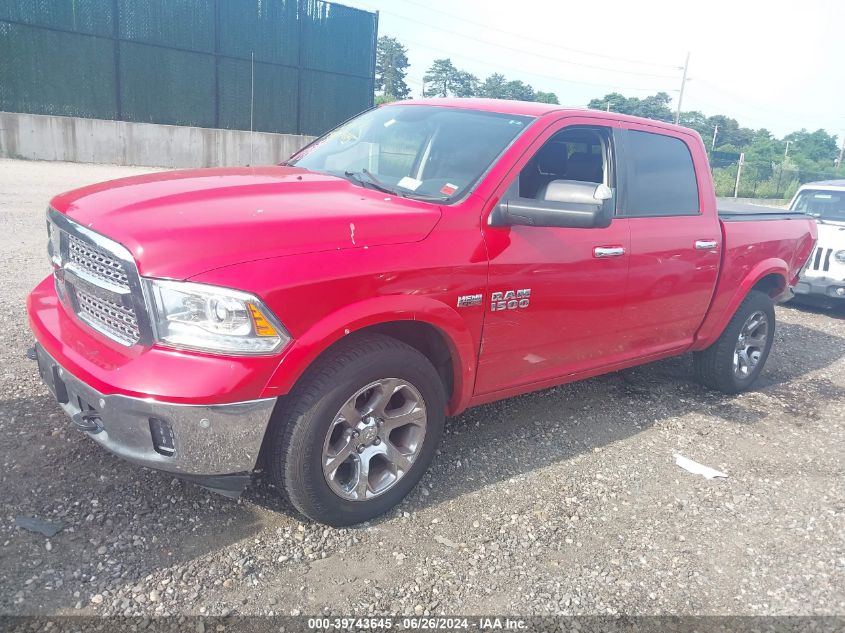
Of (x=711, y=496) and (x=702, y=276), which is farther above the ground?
(x=702, y=276)

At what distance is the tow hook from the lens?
2588 mm

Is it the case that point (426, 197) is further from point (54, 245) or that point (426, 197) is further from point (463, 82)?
point (463, 82)

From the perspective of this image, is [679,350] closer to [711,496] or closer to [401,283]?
[711,496]

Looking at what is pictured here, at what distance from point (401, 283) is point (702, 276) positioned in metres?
2.59

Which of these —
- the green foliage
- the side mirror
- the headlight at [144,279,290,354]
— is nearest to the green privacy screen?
the side mirror

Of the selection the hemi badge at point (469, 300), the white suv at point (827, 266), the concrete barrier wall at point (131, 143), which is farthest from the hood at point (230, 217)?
the concrete barrier wall at point (131, 143)

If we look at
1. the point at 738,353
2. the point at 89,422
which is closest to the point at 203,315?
the point at 89,422

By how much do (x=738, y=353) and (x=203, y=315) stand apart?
435 centimetres

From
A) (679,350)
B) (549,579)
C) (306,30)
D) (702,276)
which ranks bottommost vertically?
(549,579)

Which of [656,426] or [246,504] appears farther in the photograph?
[656,426]

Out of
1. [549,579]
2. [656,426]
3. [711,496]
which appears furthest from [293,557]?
[656,426]

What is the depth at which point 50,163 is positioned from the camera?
18141 millimetres

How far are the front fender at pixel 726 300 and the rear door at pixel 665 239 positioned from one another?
13 centimetres

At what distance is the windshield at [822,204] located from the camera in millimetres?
9305
